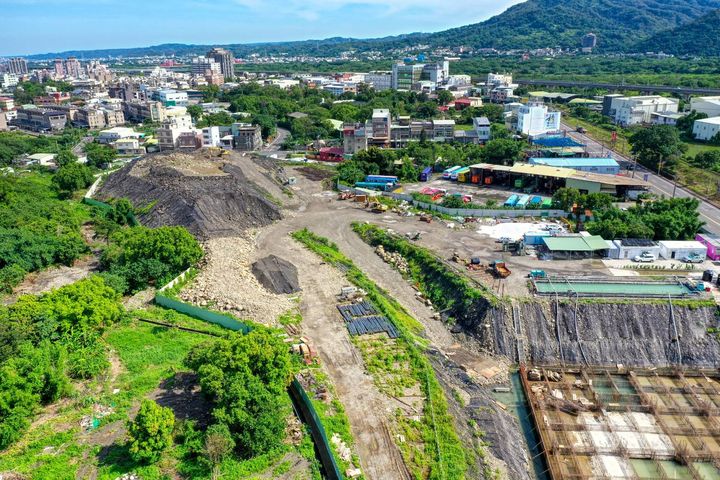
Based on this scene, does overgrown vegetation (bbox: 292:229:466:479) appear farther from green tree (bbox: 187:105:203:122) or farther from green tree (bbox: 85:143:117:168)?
green tree (bbox: 187:105:203:122)

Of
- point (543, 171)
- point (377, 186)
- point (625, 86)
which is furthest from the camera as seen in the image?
point (625, 86)

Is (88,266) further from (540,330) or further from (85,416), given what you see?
(540,330)

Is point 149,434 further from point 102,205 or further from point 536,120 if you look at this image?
point 536,120

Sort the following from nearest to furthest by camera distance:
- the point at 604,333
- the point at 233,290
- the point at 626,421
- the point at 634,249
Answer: the point at 626,421
the point at 604,333
the point at 233,290
the point at 634,249

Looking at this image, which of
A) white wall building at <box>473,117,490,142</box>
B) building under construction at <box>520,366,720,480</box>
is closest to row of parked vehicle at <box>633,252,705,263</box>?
building under construction at <box>520,366,720,480</box>

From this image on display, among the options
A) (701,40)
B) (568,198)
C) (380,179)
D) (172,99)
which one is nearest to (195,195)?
(380,179)

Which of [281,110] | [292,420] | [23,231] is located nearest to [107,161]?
[23,231]
